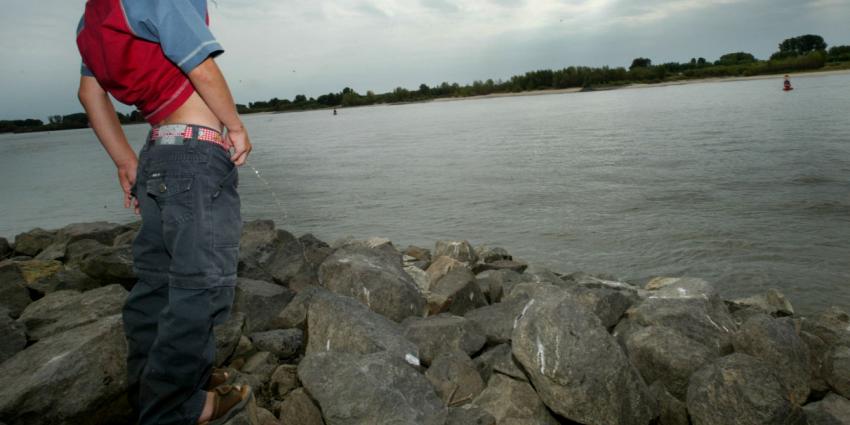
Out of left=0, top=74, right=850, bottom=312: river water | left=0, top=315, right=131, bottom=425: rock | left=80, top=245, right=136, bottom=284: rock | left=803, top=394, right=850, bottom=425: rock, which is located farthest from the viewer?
left=0, top=74, right=850, bottom=312: river water

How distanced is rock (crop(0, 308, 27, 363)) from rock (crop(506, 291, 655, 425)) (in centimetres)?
310

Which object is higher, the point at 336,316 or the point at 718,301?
the point at 336,316

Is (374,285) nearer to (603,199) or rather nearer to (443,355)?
(443,355)

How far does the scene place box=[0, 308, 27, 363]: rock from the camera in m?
3.56

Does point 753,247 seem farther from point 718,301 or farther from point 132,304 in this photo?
point 132,304

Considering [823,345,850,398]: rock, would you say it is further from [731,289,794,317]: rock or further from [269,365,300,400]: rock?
[269,365,300,400]: rock

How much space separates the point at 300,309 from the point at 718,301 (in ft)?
11.5

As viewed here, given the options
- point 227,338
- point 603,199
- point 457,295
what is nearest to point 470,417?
point 227,338

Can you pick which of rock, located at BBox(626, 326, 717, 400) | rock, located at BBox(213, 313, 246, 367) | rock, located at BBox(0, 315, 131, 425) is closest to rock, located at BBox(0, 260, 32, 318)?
rock, located at BBox(0, 315, 131, 425)

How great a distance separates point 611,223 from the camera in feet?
32.7

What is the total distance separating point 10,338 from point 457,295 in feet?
10.5

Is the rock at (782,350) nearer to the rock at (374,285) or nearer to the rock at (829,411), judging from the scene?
the rock at (829,411)

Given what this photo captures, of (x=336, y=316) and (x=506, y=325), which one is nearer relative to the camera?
(x=336, y=316)

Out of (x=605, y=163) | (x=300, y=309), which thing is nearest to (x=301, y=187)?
(x=605, y=163)
